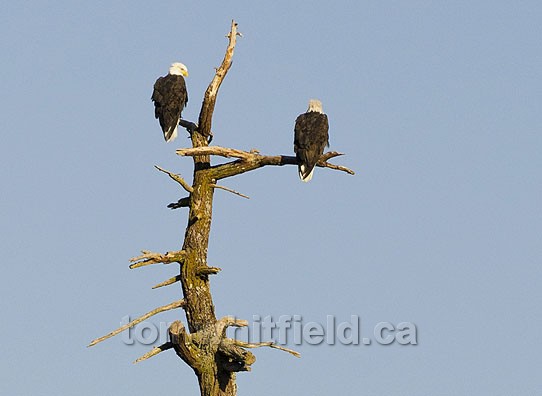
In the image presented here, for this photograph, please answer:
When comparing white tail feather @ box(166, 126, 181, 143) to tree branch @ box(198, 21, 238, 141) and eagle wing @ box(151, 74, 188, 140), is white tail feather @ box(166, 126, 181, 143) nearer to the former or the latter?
eagle wing @ box(151, 74, 188, 140)

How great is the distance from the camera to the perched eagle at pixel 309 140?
19438 mm

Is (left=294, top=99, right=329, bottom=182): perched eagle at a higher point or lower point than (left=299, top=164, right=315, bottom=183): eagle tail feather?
higher

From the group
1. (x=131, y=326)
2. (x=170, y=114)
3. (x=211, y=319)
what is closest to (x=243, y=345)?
(x=211, y=319)

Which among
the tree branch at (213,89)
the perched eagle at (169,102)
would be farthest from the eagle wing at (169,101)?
the tree branch at (213,89)

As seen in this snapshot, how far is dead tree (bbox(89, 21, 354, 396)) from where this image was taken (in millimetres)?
17812

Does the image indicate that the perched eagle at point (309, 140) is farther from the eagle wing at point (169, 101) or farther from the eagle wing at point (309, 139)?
the eagle wing at point (169, 101)

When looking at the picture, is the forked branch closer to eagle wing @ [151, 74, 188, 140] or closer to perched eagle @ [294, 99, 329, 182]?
perched eagle @ [294, 99, 329, 182]

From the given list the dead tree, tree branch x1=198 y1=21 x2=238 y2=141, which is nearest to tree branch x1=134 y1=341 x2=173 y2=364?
the dead tree

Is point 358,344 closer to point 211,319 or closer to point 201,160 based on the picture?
point 211,319

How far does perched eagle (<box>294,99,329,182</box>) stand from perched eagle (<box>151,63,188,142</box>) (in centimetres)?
201

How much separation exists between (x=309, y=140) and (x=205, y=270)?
122 inches

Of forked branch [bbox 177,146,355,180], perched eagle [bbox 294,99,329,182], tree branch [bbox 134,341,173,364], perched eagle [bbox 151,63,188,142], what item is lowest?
tree branch [bbox 134,341,173,364]

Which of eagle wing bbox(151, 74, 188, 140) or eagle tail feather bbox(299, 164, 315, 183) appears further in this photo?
eagle wing bbox(151, 74, 188, 140)

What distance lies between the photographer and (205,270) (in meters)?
17.9
